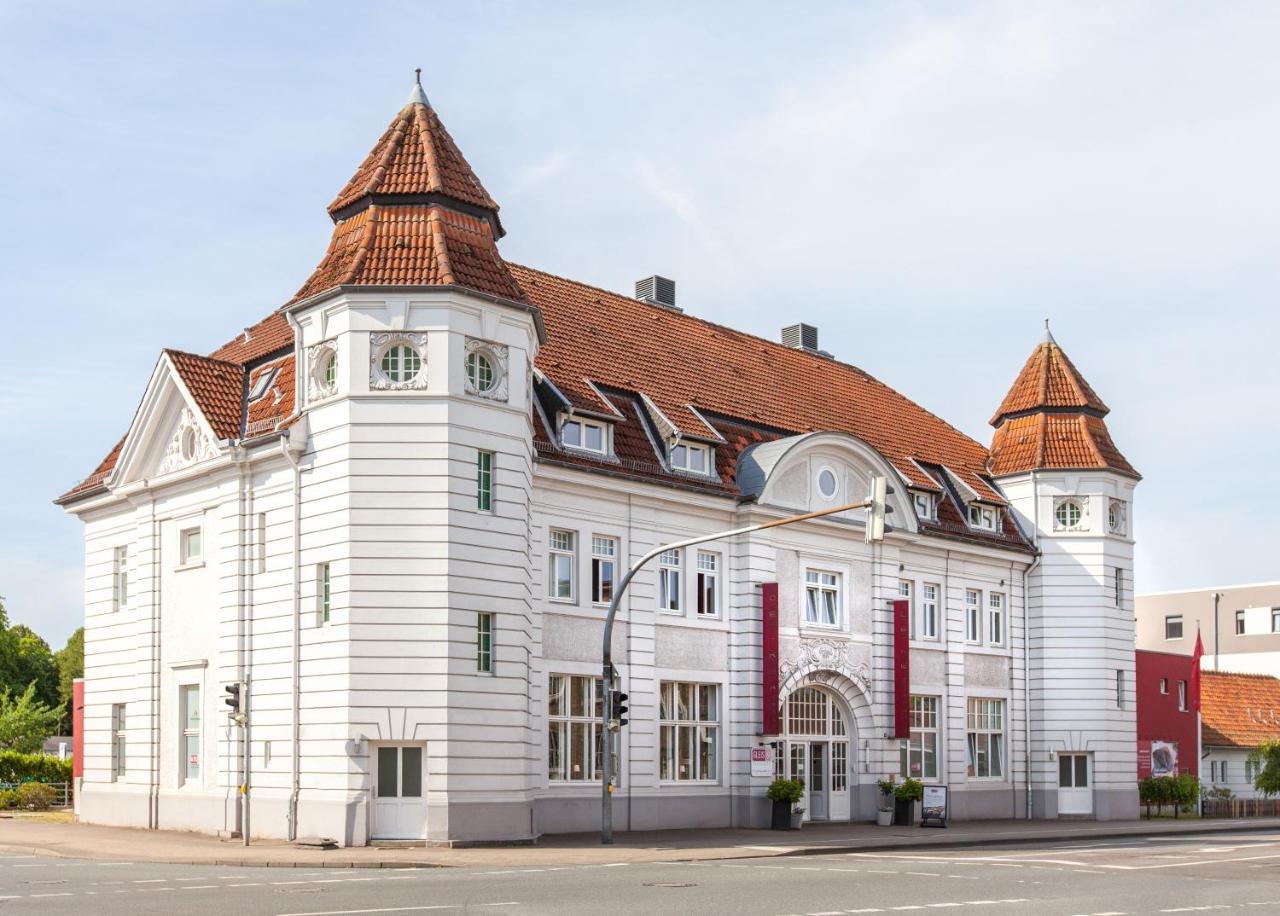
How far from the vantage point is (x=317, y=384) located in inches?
1256

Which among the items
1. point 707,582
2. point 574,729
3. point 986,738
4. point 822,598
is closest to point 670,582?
point 707,582

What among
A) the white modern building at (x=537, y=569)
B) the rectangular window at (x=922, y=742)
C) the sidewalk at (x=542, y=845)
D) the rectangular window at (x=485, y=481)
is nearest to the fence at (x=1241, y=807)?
the white modern building at (x=537, y=569)

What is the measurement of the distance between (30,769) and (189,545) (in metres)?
21.2

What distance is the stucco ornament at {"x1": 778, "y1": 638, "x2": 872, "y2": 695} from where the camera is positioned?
39406 mm

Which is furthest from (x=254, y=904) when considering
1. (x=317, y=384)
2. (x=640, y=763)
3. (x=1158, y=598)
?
(x=1158, y=598)

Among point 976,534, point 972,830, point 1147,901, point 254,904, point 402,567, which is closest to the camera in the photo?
point 254,904

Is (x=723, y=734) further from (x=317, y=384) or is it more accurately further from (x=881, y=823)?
(x=317, y=384)

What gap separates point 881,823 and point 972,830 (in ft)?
8.58

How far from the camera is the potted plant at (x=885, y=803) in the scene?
40.4 m

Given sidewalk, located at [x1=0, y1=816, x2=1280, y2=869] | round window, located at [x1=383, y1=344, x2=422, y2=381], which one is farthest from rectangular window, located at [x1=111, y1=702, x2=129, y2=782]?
round window, located at [x1=383, y1=344, x2=422, y2=381]

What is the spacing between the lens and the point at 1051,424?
49750 millimetres

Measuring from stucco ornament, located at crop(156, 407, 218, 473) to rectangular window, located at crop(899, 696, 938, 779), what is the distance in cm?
1985

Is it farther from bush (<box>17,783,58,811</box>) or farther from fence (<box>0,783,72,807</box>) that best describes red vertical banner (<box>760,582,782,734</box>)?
fence (<box>0,783,72,807</box>)

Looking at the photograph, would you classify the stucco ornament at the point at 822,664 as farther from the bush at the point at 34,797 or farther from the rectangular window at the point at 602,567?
the bush at the point at 34,797
